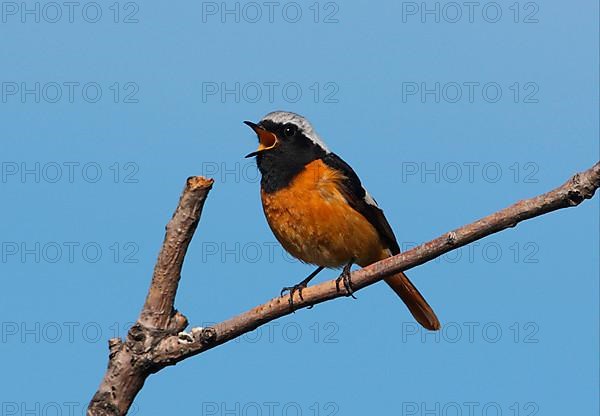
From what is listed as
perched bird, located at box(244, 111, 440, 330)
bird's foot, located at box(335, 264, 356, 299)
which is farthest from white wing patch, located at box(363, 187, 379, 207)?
bird's foot, located at box(335, 264, 356, 299)

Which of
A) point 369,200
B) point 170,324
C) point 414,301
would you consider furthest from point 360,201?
point 170,324

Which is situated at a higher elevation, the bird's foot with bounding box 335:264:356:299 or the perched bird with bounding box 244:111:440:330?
the perched bird with bounding box 244:111:440:330

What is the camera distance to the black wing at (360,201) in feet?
26.6

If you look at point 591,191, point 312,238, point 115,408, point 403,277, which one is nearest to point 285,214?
point 312,238

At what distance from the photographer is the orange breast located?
7820 millimetres

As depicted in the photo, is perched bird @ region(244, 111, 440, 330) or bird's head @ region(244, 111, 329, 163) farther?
bird's head @ region(244, 111, 329, 163)

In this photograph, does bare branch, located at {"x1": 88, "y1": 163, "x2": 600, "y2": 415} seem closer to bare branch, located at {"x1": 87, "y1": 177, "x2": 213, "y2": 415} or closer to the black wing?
bare branch, located at {"x1": 87, "y1": 177, "x2": 213, "y2": 415}

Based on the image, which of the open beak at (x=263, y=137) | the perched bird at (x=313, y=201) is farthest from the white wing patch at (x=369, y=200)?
the open beak at (x=263, y=137)

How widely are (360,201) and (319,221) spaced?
558 millimetres

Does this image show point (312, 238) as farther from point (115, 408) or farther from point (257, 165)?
point (115, 408)

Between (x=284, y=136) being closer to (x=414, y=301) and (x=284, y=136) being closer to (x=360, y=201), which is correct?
(x=360, y=201)

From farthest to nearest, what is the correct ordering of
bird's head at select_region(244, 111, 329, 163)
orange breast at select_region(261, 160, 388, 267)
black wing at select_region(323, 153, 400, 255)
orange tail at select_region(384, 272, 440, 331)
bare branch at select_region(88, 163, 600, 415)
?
orange tail at select_region(384, 272, 440, 331)
bird's head at select_region(244, 111, 329, 163)
black wing at select_region(323, 153, 400, 255)
orange breast at select_region(261, 160, 388, 267)
bare branch at select_region(88, 163, 600, 415)

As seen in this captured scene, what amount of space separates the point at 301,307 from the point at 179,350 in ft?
2.69

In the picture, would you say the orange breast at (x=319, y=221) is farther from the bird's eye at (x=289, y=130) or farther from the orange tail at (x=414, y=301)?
the orange tail at (x=414, y=301)
